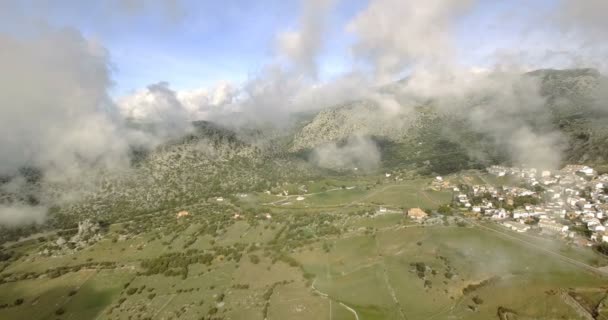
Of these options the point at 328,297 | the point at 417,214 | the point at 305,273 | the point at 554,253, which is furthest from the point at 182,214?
the point at 554,253

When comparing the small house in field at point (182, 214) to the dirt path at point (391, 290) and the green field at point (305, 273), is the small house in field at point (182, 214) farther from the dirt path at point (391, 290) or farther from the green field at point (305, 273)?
the dirt path at point (391, 290)

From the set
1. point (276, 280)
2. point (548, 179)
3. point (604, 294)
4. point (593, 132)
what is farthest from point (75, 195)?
point (593, 132)

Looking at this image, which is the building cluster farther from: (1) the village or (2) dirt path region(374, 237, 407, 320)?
(2) dirt path region(374, 237, 407, 320)

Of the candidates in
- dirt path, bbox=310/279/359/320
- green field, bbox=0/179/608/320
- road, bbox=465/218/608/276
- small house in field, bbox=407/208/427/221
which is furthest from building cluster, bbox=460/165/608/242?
dirt path, bbox=310/279/359/320

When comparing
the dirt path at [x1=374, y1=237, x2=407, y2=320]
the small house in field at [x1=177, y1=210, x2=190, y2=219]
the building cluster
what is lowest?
the dirt path at [x1=374, y1=237, x2=407, y2=320]

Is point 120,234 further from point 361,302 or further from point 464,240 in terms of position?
point 464,240

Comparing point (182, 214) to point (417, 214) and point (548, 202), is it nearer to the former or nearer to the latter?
point (417, 214)

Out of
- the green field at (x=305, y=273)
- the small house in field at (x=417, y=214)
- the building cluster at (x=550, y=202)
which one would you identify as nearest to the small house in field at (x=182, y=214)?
the green field at (x=305, y=273)
